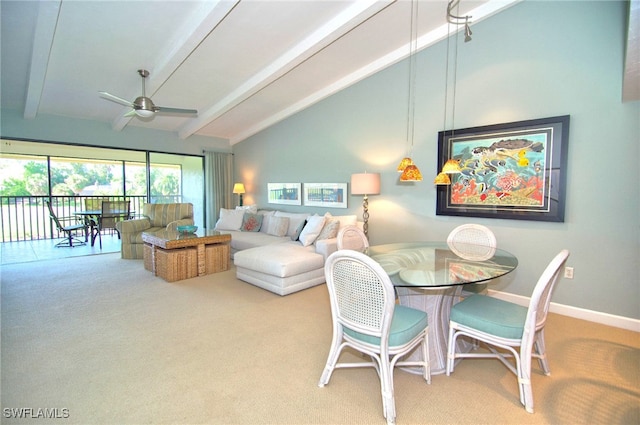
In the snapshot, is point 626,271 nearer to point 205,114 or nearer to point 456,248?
point 456,248

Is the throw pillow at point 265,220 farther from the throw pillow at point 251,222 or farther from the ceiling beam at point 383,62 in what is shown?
the ceiling beam at point 383,62

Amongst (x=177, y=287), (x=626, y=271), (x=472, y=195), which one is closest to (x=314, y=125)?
(x=472, y=195)

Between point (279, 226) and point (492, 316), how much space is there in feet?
12.7

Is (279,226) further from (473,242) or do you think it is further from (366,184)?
(473,242)

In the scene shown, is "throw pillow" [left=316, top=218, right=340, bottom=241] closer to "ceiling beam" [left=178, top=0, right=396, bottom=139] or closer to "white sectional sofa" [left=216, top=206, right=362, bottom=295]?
"white sectional sofa" [left=216, top=206, right=362, bottom=295]

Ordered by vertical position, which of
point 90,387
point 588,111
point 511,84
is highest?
point 511,84

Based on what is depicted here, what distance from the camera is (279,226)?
17.3ft

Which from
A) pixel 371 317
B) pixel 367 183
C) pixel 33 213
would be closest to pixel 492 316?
pixel 371 317

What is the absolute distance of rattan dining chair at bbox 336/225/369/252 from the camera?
101 inches

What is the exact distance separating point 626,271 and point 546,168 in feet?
3.79

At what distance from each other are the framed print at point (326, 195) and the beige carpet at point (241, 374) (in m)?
2.16

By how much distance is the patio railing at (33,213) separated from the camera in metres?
6.59

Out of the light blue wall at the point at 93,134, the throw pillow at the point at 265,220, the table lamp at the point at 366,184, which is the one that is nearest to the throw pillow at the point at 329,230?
the table lamp at the point at 366,184

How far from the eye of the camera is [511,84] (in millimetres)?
3199
